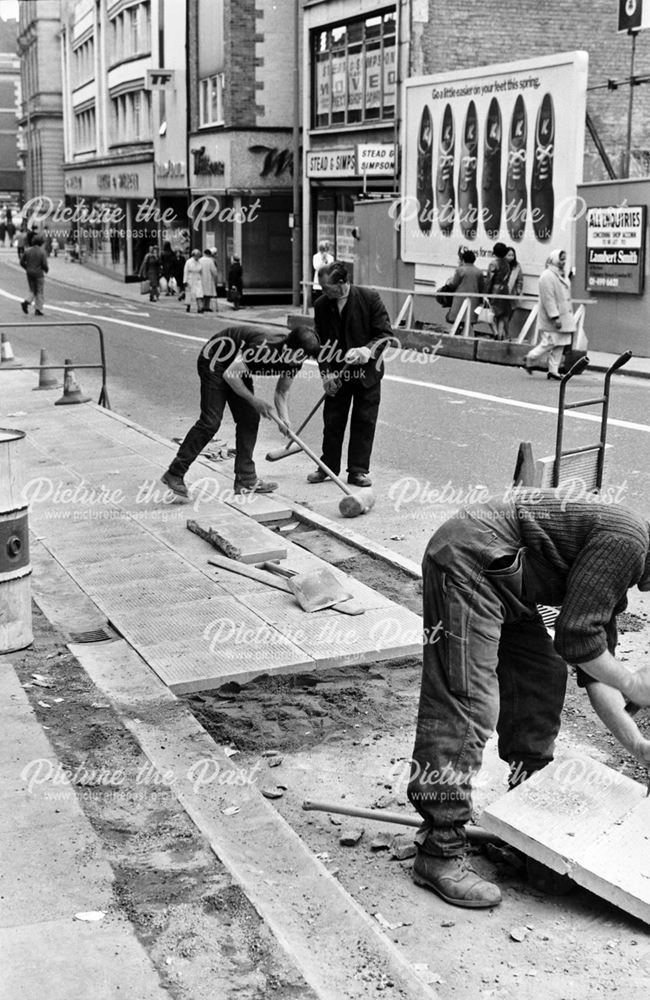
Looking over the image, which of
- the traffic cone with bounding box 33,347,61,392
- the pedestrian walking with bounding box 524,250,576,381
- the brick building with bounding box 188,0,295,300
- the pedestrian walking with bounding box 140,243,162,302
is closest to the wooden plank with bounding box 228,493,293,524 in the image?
the traffic cone with bounding box 33,347,61,392

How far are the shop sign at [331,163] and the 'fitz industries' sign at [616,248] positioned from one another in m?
10.00

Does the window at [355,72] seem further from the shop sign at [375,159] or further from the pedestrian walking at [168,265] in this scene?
the pedestrian walking at [168,265]

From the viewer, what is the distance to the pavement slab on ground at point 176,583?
6309 mm

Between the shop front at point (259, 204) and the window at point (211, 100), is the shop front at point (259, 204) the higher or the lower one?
the lower one

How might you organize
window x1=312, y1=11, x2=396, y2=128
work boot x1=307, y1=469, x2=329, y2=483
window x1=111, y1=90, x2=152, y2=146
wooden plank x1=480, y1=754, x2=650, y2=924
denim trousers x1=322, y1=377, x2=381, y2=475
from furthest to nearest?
window x1=111, y1=90, x2=152, y2=146, window x1=312, y1=11, x2=396, y2=128, work boot x1=307, y1=469, x2=329, y2=483, denim trousers x1=322, y1=377, x2=381, y2=475, wooden plank x1=480, y1=754, x2=650, y2=924

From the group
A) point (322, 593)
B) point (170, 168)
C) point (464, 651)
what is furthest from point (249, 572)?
point (170, 168)

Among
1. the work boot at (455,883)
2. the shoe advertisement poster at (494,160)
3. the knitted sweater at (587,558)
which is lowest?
the work boot at (455,883)

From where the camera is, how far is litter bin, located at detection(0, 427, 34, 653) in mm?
6266

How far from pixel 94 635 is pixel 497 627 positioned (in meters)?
3.19

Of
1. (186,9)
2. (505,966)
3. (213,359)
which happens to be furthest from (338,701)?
(186,9)

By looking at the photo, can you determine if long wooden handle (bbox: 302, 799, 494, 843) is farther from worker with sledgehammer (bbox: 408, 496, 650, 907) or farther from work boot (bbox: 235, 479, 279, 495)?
work boot (bbox: 235, 479, 279, 495)

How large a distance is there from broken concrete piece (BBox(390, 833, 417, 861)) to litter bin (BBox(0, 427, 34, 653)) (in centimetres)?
254

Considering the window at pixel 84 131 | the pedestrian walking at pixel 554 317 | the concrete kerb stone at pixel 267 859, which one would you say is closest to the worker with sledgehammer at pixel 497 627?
the concrete kerb stone at pixel 267 859

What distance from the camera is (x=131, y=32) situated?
4762 cm
